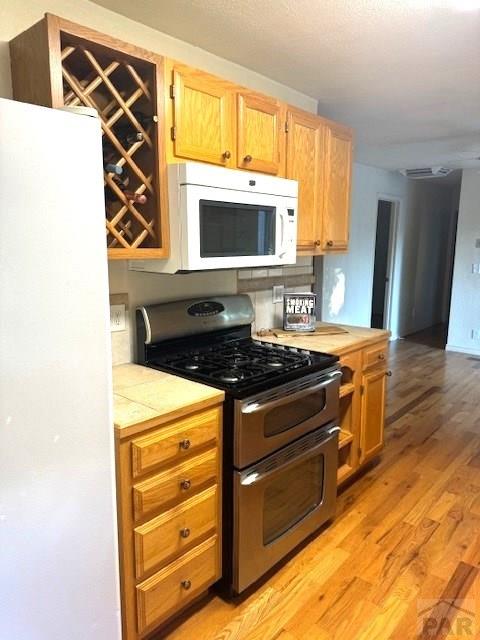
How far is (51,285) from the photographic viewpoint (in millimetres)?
1135

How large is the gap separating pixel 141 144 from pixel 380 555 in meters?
2.16

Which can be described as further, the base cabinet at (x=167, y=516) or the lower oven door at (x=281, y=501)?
the lower oven door at (x=281, y=501)

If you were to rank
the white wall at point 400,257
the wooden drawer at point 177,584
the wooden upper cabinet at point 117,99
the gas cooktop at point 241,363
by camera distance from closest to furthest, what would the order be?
the wooden upper cabinet at point 117,99 → the wooden drawer at point 177,584 → the gas cooktop at point 241,363 → the white wall at point 400,257

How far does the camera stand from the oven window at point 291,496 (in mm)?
1945

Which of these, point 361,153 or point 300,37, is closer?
point 300,37

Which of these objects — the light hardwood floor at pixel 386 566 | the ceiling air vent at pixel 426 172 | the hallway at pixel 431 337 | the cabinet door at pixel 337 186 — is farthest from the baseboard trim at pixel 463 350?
the cabinet door at pixel 337 186

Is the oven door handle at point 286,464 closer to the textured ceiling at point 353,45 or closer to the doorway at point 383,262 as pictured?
the textured ceiling at point 353,45

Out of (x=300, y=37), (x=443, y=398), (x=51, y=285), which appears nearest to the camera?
(x=51, y=285)

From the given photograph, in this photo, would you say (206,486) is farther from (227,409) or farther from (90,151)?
(90,151)

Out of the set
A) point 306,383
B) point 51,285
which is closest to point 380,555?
point 306,383

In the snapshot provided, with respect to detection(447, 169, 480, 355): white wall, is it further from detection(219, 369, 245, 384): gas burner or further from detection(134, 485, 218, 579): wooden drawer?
detection(134, 485, 218, 579): wooden drawer

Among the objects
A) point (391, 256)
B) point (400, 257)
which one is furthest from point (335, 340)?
point (400, 257)

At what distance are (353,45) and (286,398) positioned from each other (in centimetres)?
171

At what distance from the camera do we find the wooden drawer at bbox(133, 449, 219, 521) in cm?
152
